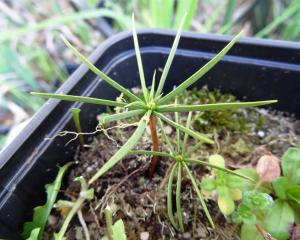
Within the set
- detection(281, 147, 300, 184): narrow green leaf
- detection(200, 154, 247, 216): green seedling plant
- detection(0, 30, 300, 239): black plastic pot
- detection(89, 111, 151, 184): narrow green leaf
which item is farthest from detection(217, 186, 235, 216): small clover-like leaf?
detection(0, 30, 300, 239): black plastic pot

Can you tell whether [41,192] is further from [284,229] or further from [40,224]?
[284,229]

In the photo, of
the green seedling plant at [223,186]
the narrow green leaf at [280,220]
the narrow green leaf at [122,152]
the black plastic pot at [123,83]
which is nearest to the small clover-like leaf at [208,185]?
the green seedling plant at [223,186]

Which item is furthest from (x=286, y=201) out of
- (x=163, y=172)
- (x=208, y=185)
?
(x=163, y=172)

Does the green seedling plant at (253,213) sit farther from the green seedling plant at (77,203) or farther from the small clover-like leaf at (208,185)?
the green seedling plant at (77,203)

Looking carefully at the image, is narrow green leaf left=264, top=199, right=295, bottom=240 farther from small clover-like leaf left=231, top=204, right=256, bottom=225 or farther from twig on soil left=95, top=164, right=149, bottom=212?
twig on soil left=95, top=164, right=149, bottom=212

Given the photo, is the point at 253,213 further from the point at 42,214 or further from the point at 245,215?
the point at 42,214

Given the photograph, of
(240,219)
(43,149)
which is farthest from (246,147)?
(43,149)
